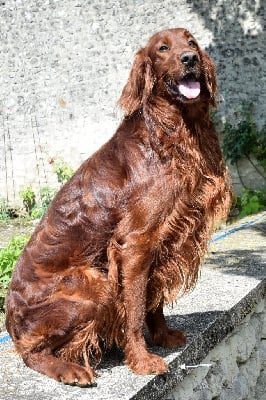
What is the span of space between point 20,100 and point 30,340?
29.7 feet

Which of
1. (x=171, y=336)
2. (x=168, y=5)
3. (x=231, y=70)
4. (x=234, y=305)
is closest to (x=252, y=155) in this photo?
(x=231, y=70)

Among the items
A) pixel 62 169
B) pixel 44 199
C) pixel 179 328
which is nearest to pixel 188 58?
pixel 179 328

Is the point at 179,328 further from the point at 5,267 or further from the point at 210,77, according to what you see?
the point at 5,267

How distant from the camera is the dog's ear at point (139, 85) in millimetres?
2623

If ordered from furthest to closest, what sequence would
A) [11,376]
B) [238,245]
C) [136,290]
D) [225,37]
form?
[225,37] → [238,245] → [11,376] → [136,290]

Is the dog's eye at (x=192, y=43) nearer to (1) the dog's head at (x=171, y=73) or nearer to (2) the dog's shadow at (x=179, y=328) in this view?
(1) the dog's head at (x=171, y=73)

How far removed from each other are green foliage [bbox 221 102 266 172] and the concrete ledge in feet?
15.8

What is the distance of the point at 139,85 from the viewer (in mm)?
2645

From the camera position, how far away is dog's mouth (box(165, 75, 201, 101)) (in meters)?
2.57

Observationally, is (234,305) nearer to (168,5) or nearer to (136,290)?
(136,290)

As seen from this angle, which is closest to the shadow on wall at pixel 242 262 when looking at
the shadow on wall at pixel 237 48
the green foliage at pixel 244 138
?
the green foliage at pixel 244 138

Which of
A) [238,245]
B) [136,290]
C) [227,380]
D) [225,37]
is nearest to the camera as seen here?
[136,290]

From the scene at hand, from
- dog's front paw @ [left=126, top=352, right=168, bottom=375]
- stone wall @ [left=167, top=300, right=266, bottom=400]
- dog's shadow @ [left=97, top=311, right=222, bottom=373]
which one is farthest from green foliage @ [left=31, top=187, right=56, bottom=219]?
dog's front paw @ [left=126, top=352, right=168, bottom=375]

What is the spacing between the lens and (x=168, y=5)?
10.1 m
